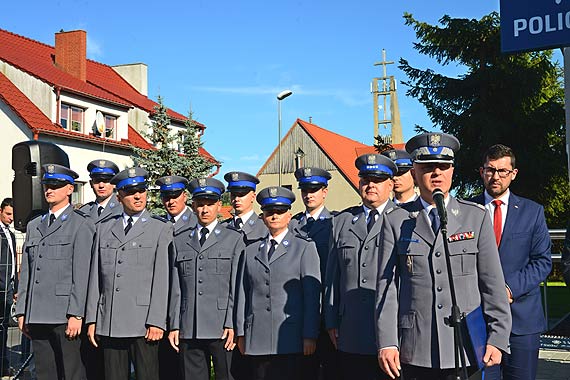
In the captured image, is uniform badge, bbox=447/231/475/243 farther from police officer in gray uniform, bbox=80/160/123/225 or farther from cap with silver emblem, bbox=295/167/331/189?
police officer in gray uniform, bbox=80/160/123/225

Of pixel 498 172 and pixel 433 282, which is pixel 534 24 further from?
pixel 433 282

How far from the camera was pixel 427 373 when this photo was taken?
143 inches

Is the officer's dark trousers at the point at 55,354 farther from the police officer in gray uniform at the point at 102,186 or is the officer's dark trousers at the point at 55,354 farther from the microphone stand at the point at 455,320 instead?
the microphone stand at the point at 455,320

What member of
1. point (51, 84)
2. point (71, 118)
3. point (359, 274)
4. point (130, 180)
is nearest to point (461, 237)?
point (359, 274)

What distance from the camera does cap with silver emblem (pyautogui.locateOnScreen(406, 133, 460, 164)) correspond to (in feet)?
12.0

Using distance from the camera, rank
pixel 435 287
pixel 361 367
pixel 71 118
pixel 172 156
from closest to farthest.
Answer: pixel 435 287 → pixel 361 367 → pixel 172 156 → pixel 71 118

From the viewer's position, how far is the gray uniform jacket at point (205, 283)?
5664 millimetres

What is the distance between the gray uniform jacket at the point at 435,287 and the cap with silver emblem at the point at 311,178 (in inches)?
111

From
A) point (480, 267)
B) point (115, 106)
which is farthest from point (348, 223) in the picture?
point (115, 106)

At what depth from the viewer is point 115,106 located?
31312mm

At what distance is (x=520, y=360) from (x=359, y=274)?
1267mm

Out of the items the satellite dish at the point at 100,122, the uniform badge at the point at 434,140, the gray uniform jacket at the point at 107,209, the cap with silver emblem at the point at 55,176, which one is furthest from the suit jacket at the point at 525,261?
the satellite dish at the point at 100,122

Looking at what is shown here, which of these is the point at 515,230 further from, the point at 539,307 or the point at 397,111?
the point at 397,111

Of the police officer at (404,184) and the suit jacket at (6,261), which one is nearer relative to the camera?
the police officer at (404,184)
